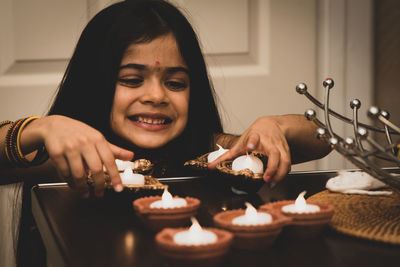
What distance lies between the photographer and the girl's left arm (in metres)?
0.74

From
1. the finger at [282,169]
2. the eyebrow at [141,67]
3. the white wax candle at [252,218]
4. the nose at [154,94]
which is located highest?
the eyebrow at [141,67]

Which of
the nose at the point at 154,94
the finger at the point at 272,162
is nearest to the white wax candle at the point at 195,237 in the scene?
the finger at the point at 272,162

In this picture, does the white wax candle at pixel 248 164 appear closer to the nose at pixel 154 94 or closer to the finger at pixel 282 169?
the finger at pixel 282 169

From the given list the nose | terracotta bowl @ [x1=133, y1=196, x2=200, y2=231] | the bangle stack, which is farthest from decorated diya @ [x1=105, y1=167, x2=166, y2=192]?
the nose

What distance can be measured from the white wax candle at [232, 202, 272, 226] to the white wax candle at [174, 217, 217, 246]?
5 cm

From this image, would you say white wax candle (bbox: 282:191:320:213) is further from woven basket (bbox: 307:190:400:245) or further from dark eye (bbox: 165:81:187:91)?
dark eye (bbox: 165:81:187:91)

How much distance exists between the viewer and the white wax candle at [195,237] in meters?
0.37

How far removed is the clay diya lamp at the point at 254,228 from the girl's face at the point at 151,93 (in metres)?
0.60

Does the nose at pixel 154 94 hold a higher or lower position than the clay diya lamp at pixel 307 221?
higher

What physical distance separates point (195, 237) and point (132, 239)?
10 centimetres

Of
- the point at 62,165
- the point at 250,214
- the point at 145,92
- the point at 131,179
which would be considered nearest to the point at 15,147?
the point at 62,165

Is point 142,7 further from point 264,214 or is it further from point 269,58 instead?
point 264,214

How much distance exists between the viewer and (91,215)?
0.54 metres

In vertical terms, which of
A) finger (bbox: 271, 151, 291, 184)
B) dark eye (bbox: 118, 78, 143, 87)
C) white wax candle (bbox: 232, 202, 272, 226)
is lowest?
finger (bbox: 271, 151, 291, 184)
